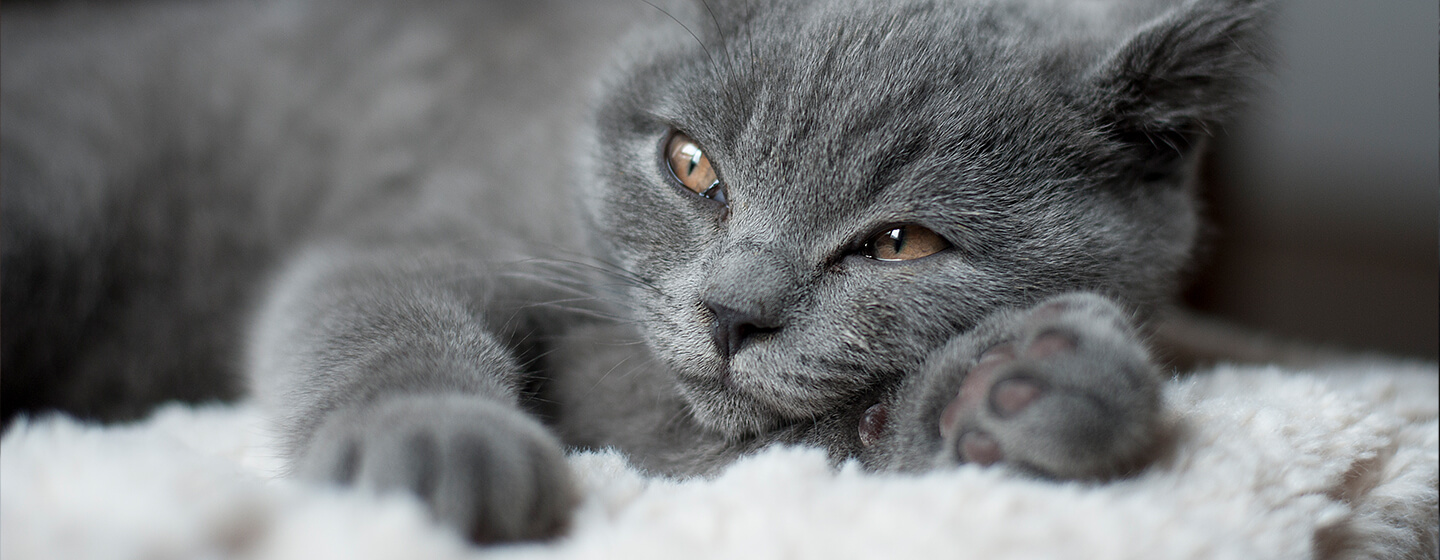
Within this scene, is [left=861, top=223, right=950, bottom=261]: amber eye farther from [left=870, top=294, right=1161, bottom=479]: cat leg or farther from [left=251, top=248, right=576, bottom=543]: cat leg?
[left=251, top=248, right=576, bottom=543]: cat leg

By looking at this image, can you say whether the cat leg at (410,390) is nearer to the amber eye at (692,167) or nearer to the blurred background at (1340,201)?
the amber eye at (692,167)

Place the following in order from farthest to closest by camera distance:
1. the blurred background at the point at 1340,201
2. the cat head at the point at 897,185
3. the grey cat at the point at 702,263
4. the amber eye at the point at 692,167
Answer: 1. the blurred background at the point at 1340,201
2. the amber eye at the point at 692,167
3. the cat head at the point at 897,185
4. the grey cat at the point at 702,263

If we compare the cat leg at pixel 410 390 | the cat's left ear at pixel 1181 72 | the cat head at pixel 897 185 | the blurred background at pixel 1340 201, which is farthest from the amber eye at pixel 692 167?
the blurred background at pixel 1340 201

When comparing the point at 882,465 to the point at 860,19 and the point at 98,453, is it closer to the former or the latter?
the point at 860,19

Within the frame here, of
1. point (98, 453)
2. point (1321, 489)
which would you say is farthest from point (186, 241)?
point (1321, 489)

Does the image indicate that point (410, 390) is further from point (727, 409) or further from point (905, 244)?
point (905, 244)

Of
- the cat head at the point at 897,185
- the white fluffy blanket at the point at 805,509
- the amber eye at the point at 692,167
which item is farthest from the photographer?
the amber eye at the point at 692,167

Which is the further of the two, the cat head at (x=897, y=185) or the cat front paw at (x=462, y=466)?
the cat head at (x=897, y=185)
